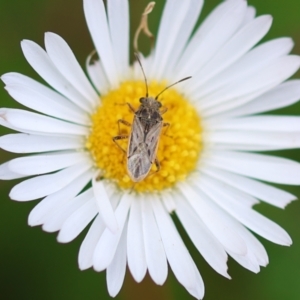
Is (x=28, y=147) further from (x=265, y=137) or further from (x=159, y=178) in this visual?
(x=265, y=137)

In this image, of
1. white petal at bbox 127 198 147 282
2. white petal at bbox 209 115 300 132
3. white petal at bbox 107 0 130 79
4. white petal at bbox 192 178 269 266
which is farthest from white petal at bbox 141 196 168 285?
white petal at bbox 107 0 130 79

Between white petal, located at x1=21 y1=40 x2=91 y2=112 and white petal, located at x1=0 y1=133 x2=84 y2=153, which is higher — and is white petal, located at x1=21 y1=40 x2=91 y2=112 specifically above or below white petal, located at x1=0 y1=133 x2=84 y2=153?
above

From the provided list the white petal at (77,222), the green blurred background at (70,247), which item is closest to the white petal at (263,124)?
the green blurred background at (70,247)

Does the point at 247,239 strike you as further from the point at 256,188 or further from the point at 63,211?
the point at 63,211

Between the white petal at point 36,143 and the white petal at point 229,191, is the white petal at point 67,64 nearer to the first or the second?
the white petal at point 36,143

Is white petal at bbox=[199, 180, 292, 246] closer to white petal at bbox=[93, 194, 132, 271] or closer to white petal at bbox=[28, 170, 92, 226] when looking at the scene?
white petal at bbox=[93, 194, 132, 271]

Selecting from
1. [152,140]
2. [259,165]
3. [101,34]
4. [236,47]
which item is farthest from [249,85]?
[101,34]

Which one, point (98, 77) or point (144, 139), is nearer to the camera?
point (144, 139)
